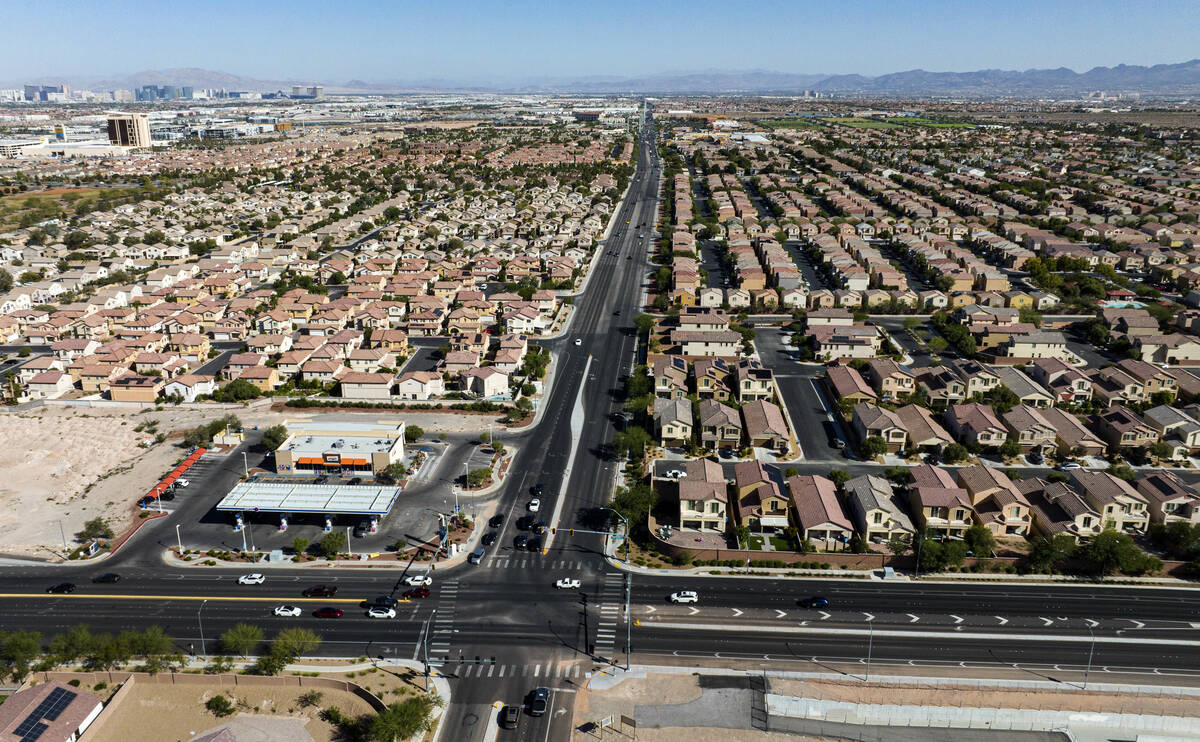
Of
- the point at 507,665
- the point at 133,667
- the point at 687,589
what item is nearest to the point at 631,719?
the point at 507,665

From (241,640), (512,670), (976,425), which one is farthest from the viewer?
(976,425)

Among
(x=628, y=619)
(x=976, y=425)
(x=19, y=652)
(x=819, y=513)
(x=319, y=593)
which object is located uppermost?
(x=976, y=425)

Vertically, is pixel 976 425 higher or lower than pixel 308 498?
higher

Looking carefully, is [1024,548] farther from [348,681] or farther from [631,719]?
[348,681]

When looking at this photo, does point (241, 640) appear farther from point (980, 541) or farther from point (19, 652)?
point (980, 541)

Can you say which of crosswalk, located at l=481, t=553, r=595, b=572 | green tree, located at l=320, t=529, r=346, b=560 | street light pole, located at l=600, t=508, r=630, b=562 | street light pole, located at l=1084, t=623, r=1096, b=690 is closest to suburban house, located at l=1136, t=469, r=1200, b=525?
street light pole, located at l=1084, t=623, r=1096, b=690

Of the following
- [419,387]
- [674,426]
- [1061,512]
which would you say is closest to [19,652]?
[419,387]

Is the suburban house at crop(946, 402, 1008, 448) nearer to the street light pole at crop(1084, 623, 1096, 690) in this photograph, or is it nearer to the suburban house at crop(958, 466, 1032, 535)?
the suburban house at crop(958, 466, 1032, 535)
